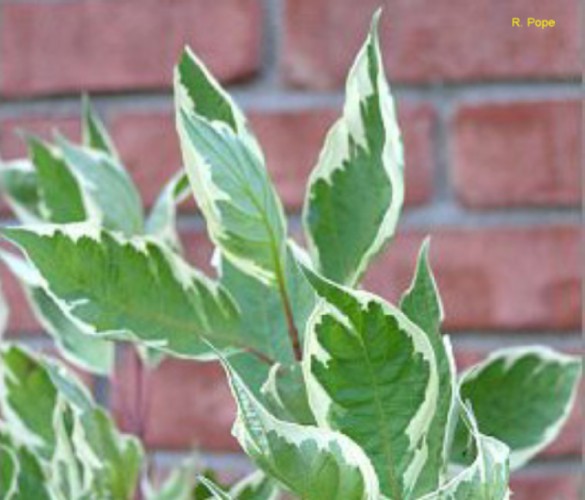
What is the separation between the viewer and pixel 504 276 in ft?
2.13

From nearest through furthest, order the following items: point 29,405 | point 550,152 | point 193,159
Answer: point 193,159
point 29,405
point 550,152

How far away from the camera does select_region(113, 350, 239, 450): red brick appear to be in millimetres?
675

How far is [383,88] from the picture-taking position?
31 cm

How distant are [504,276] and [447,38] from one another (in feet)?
0.51

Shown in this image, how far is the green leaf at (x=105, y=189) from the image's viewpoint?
1.32ft

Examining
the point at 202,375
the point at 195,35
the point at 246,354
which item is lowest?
the point at 202,375

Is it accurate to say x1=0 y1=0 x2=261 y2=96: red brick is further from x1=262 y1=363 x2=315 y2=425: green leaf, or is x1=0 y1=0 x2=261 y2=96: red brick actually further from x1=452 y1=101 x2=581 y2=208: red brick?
x1=262 y1=363 x2=315 y2=425: green leaf

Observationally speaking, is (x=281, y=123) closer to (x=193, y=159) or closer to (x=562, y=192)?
(x=562, y=192)

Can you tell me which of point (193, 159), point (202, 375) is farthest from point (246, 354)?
point (202, 375)

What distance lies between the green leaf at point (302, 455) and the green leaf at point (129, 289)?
79 mm

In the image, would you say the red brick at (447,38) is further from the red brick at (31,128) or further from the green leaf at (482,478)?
the green leaf at (482,478)

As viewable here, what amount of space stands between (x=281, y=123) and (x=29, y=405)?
0.30 metres

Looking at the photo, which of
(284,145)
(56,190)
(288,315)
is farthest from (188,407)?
(288,315)

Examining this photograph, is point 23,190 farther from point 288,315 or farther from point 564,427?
point 564,427
